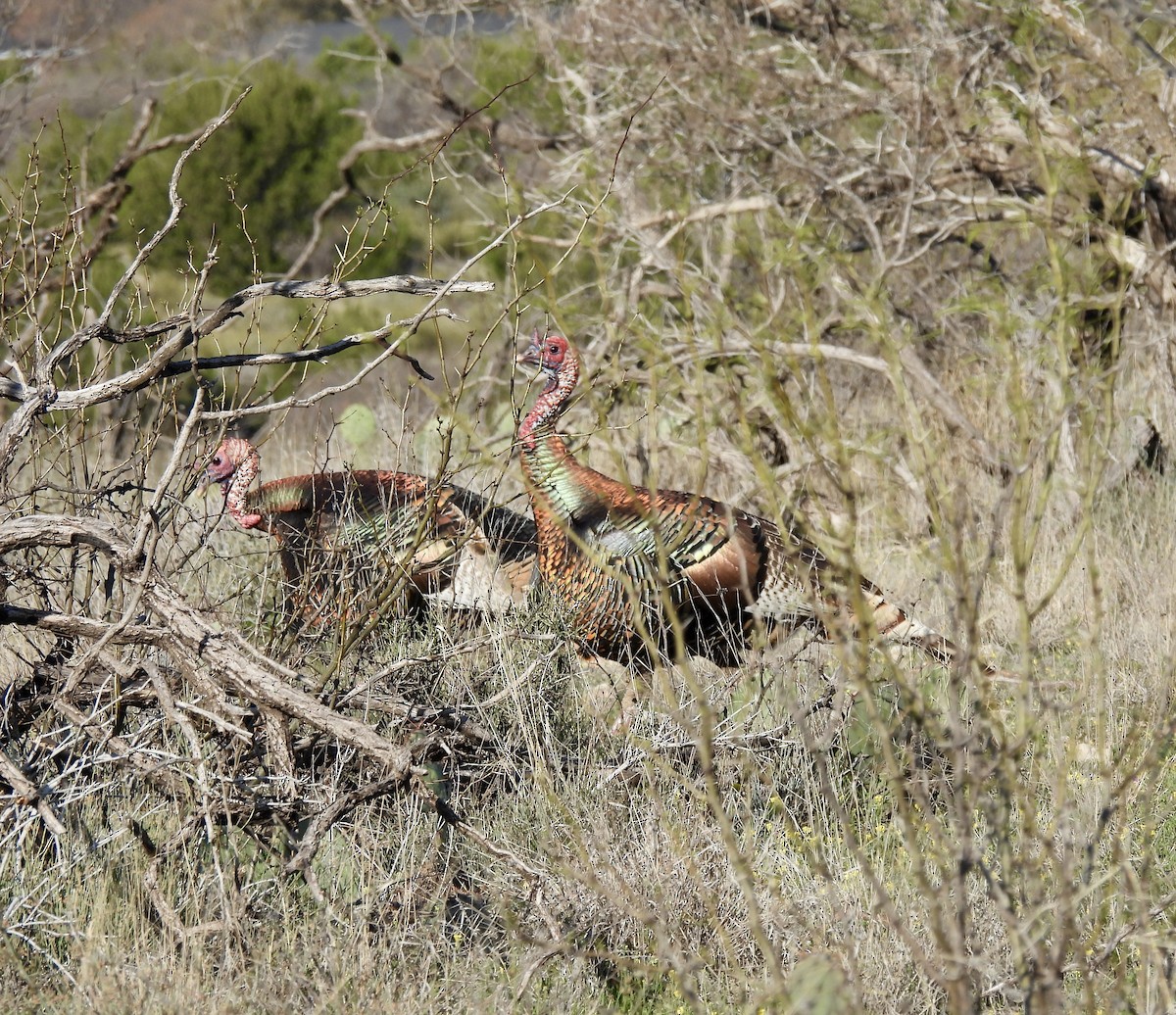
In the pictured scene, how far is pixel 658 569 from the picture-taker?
4.14 meters

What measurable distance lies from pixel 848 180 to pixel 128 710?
5047 millimetres

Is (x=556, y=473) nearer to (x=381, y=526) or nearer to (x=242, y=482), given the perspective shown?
(x=381, y=526)

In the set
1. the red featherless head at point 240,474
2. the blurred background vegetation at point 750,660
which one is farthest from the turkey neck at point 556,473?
the red featherless head at point 240,474

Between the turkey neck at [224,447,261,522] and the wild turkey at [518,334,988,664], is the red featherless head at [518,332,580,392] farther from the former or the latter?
the turkey neck at [224,447,261,522]

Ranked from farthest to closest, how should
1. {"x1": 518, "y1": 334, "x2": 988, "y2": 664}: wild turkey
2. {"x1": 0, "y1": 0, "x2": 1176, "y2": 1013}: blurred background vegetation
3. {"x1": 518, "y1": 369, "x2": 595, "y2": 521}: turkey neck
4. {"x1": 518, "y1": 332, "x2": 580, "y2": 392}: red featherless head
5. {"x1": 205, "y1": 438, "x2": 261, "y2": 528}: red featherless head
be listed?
{"x1": 518, "y1": 332, "x2": 580, "y2": 392}: red featherless head < {"x1": 205, "y1": 438, "x2": 261, "y2": 528}: red featherless head < {"x1": 518, "y1": 369, "x2": 595, "y2": 521}: turkey neck < {"x1": 518, "y1": 334, "x2": 988, "y2": 664}: wild turkey < {"x1": 0, "y1": 0, "x2": 1176, "y2": 1013}: blurred background vegetation

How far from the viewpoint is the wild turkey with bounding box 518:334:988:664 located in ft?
14.1

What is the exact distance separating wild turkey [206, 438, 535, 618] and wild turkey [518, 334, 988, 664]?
0.77ft

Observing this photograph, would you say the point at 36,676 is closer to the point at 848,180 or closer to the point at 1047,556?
the point at 1047,556

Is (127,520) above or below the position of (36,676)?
above

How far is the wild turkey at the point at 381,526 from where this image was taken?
13.4 ft

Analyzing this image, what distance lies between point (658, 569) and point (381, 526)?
0.99m

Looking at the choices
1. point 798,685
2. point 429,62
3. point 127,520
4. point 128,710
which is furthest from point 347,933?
point 429,62

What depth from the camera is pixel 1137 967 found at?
2.61 meters

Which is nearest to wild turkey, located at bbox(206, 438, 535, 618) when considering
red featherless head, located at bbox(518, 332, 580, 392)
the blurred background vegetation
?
the blurred background vegetation
